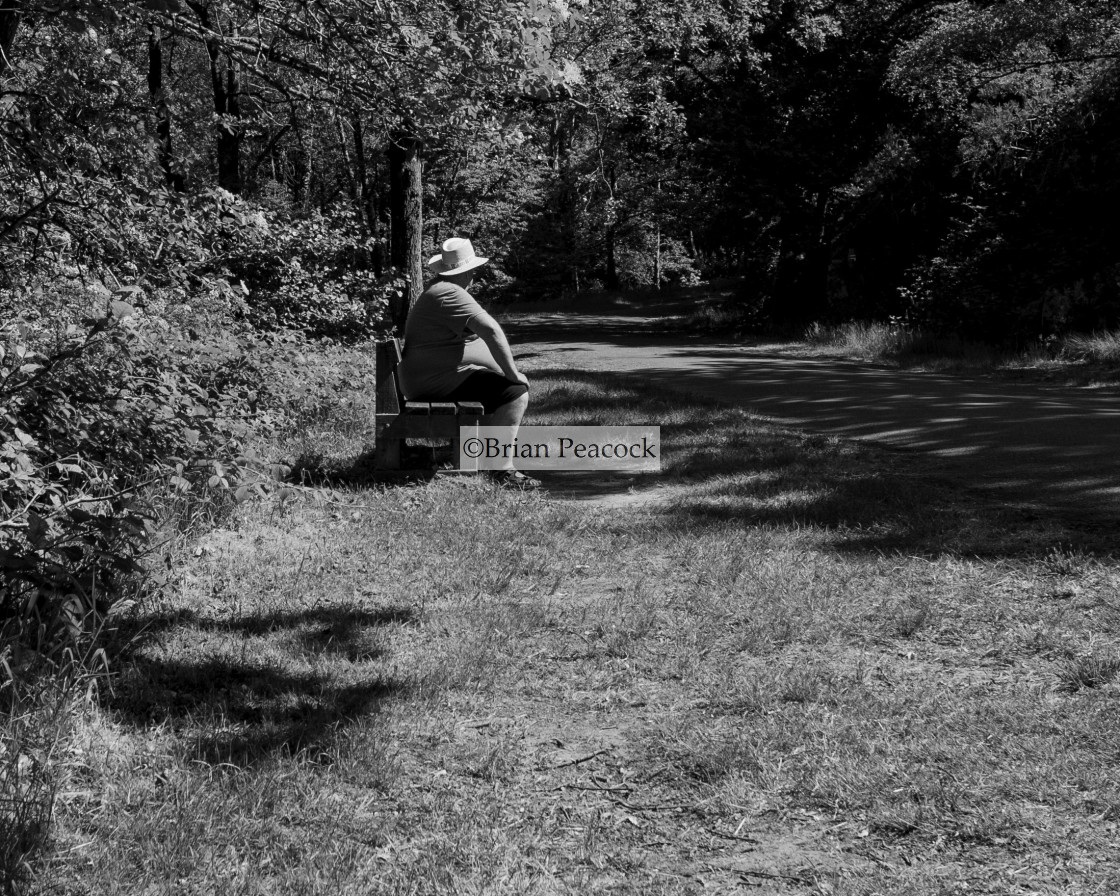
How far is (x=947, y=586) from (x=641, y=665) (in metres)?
1.77

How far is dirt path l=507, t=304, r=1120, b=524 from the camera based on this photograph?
26.2ft

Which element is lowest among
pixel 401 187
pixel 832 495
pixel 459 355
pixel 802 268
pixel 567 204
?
pixel 832 495

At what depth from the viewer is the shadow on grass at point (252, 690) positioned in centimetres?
384

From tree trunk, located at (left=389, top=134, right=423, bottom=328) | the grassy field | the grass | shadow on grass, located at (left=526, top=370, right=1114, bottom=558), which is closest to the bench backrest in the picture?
the grassy field

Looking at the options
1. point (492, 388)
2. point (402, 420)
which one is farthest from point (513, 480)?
point (402, 420)

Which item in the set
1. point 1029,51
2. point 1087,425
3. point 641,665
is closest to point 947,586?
point 641,665

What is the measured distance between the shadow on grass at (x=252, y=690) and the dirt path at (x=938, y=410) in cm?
448

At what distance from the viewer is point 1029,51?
1928 cm

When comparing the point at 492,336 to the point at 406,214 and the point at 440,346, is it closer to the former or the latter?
the point at 440,346

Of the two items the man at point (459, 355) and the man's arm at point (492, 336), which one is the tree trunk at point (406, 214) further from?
the man's arm at point (492, 336)

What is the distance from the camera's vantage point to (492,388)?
27.9 ft

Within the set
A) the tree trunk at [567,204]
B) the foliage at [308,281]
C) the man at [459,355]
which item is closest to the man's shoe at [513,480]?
the man at [459,355]

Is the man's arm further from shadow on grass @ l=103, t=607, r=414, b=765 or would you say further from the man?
shadow on grass @ l=103, t=607, r=414, b=765

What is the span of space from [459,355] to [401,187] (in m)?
5.99
